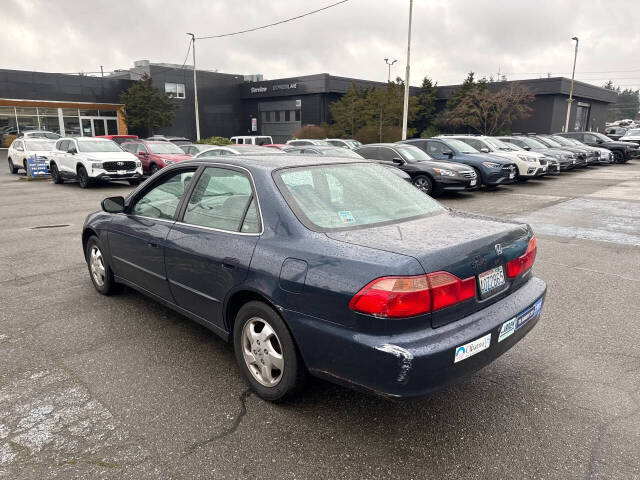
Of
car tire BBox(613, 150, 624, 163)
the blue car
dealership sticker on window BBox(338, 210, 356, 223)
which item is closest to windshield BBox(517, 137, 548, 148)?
the blue car

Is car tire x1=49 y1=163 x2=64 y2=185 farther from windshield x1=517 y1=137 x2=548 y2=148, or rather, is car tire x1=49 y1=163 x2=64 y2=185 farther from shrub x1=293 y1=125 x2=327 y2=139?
shrub x1=293 y1=125 x2=327 y2=139

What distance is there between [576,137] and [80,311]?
28.8 metres

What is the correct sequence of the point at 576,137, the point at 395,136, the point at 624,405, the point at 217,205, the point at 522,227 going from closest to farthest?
the point at 624,405, the point at 522,227, the point at 217,205, the point at 576,137, the point at 395,136

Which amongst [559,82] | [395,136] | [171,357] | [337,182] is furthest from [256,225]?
[559,82]

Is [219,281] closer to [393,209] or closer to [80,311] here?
[393,209]

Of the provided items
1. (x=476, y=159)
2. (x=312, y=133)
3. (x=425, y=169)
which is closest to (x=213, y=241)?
(x=425, y=169)

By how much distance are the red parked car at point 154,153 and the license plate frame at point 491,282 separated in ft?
50.8

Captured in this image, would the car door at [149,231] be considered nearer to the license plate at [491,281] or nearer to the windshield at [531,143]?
the license plate at [491,281]

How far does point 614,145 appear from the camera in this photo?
2553 centimetres

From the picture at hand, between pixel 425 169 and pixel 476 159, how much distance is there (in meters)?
2.60

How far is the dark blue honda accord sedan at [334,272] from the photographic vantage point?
2424 mm

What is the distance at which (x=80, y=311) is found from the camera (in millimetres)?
4641

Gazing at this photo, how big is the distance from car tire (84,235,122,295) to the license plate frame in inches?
147

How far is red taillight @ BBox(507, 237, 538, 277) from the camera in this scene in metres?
3.01
